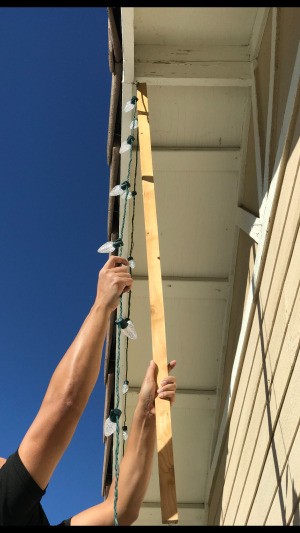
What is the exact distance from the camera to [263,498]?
2699mm

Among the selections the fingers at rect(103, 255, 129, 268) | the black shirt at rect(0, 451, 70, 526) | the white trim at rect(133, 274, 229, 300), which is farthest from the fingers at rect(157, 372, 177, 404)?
the white trim at rect(133, 274, 229, 300)

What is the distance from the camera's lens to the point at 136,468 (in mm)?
1632

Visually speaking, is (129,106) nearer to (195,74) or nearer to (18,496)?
(195,74)

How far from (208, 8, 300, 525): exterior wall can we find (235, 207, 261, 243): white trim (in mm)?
279

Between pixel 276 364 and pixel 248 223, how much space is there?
121cm

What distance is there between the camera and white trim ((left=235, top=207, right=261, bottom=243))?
3.17 m

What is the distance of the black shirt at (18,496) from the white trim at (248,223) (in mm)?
2116

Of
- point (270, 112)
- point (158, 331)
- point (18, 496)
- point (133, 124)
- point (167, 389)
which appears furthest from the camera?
point (133, 124)

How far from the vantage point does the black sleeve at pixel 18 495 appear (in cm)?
142

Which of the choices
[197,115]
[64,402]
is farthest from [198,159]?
[64,402]

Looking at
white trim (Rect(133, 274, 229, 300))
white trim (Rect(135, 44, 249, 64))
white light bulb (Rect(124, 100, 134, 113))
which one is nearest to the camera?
white light bulb (Rect(124, 100, 134, 113))

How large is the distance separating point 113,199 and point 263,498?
218cm

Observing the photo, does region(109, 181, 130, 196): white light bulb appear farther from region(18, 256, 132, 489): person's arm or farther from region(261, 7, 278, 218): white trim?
region(18, 256, 132, 489): person's arm
